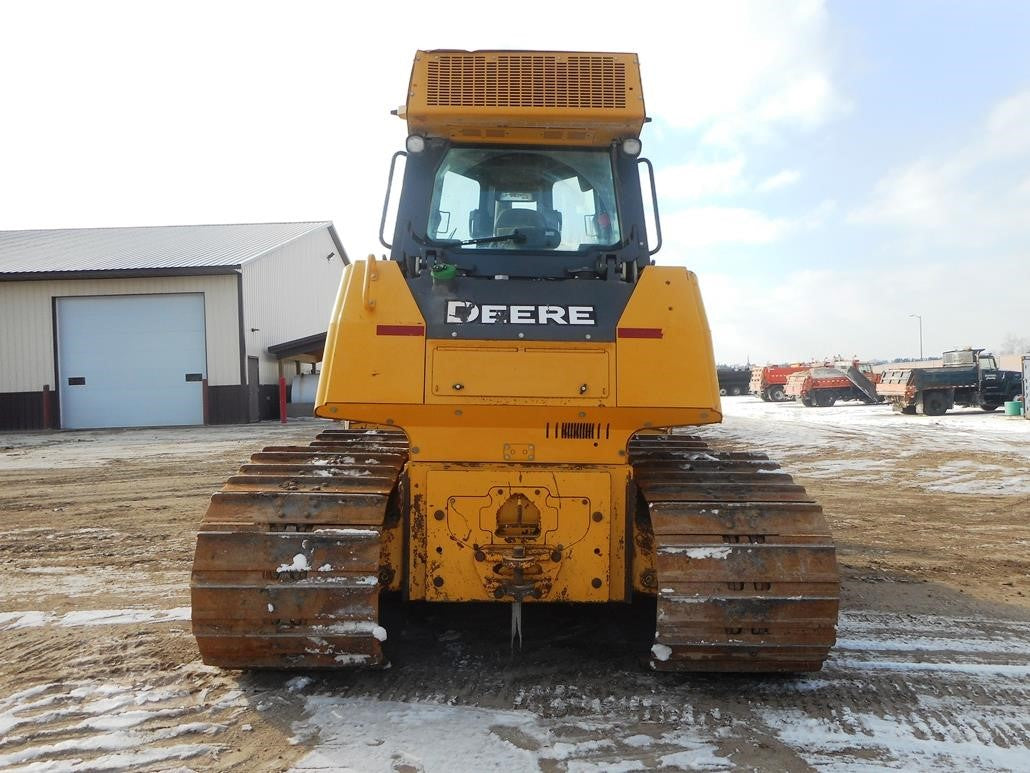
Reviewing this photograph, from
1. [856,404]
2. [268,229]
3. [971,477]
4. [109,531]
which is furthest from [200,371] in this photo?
[856,404]

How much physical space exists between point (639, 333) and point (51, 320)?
2330 cm

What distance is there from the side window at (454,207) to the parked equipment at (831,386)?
31694 mm

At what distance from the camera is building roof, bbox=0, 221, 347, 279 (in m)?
22.4

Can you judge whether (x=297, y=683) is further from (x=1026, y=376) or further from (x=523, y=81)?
(x=1026, y=376)

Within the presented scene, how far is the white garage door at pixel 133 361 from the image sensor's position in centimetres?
2225

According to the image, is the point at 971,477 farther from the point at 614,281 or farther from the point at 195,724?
the point at 195,724

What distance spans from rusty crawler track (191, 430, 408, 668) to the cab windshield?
1.78 meters

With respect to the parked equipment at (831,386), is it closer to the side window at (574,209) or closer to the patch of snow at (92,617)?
the side window at (574,209)

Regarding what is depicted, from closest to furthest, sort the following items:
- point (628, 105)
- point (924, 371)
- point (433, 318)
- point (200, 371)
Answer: point (433, 318), point (628, 105), point (200, 371), point (924, 371)

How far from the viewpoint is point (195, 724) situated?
340 cm

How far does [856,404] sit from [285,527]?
35.7 meters

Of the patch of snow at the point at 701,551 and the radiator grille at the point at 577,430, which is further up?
the radiator grille at the point at 577,430

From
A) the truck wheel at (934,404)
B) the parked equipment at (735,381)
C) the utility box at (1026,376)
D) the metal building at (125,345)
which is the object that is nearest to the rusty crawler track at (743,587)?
the metal building at (125,345)

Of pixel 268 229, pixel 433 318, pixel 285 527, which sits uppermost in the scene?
pixel 268 229
